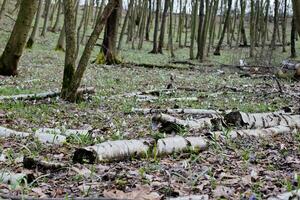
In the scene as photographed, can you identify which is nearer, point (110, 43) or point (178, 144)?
point (178, 144)

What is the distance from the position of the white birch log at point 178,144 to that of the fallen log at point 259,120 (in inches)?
63.2

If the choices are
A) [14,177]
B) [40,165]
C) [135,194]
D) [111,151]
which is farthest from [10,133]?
[135,194]

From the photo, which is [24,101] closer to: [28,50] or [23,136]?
[23,136]

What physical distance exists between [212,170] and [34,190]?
2000mm

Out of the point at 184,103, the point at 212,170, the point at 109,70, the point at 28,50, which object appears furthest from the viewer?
the point at 28,50

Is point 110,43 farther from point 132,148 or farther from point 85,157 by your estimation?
point 85,157

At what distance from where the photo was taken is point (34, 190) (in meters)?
4.10

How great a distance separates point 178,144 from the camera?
19.3ft

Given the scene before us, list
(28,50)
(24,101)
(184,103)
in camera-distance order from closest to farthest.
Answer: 1. (24,101)
2. (184,103)
3. (28,50)

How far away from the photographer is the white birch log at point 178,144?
5.72m

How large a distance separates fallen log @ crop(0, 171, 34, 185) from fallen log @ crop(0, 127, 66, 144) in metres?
1.95

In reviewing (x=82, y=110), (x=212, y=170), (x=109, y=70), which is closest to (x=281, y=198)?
(x=212, y=170)

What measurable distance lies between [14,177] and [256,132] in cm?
405

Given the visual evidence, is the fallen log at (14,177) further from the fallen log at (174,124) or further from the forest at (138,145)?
the fallen log at (174,124)
